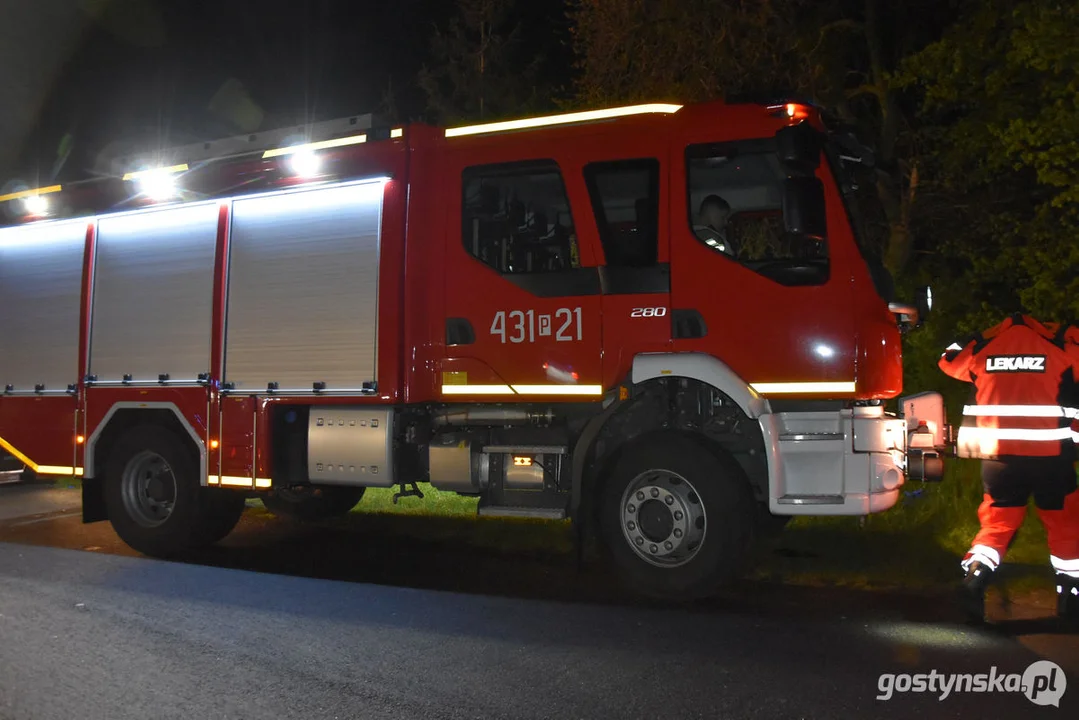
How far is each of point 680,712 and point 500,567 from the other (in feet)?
9.85

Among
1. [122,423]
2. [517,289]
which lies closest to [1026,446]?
[517,289]

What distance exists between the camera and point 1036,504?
5.36 metres

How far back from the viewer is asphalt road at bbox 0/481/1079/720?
4.16 meters

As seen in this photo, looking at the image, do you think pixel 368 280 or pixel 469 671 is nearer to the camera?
pixel 469 671

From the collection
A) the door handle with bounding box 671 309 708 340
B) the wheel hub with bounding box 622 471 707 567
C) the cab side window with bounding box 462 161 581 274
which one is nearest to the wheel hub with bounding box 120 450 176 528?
the cab side window with bounding box 462 161 581 274

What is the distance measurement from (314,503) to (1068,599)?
607 centimetres

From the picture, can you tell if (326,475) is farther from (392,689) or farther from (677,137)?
(677,137)

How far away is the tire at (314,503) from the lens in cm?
869

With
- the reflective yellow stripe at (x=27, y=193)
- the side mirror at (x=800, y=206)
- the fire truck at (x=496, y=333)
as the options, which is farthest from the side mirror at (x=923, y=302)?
the reflective yellow stripe at (x=27, y=193)

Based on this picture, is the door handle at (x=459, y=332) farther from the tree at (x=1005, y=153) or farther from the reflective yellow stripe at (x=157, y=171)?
the tree at (x=1005, y=153)

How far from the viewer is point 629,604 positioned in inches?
232

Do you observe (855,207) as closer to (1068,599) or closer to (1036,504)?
(1036,504)

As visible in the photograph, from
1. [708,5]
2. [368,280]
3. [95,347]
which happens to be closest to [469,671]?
[368,280]

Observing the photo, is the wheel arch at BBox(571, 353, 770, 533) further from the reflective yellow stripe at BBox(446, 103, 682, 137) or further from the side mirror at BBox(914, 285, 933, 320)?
the reflective yellow stripe at BBox(446, 103, 682, 137)
